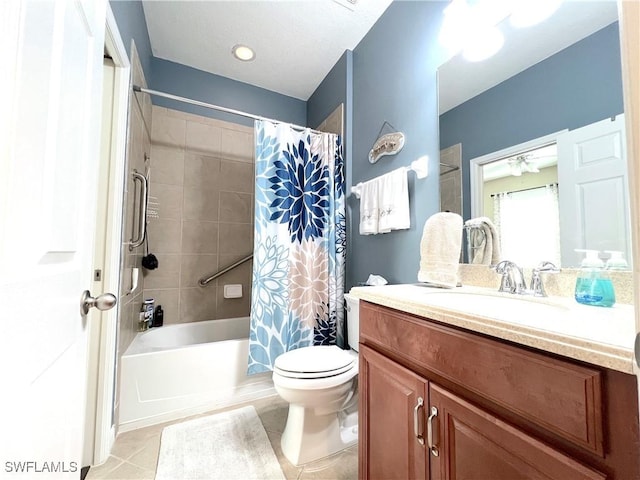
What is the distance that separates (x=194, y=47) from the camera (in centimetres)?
203

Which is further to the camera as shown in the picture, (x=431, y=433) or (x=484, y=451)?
(x=431, y=433)

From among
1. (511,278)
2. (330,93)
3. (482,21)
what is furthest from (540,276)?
(330,93)

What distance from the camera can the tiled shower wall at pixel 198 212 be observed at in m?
2.16

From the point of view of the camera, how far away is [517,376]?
0.52m

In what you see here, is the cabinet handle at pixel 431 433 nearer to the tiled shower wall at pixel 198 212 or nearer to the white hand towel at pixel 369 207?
the white hand towel at pixel 369 207

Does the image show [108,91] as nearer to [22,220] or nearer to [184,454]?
→ [22,220]

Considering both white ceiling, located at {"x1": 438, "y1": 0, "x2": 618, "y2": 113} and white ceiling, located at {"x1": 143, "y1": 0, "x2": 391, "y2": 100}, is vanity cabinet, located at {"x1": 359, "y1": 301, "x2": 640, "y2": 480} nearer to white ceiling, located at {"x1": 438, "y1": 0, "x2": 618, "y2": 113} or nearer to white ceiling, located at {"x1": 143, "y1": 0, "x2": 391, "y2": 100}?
white ceiling, located at {"x1": 438, "y1": 0, "x2": 618, "y2": 113}

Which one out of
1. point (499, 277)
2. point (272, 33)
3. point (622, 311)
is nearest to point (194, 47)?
point (272, 33)

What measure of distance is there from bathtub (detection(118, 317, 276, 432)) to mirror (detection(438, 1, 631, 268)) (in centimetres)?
165

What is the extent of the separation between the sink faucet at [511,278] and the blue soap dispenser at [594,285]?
0.17 m

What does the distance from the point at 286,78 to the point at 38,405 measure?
8.60 ft

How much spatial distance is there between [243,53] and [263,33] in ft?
0.91

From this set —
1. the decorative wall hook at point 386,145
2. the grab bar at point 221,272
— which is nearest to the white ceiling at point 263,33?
the decorative wall hook at point 386,145

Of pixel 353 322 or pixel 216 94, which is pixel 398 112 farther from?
pixel 216 94
